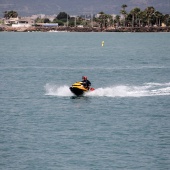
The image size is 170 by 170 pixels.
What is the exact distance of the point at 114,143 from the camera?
36.0 metres

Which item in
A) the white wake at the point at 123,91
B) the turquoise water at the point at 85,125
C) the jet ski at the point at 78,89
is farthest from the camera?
the white wake at the point at 123,91

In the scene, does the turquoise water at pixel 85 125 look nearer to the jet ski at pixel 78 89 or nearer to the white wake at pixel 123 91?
the white wake at pixel 123 91

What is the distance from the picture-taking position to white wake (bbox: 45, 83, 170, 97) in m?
53.3

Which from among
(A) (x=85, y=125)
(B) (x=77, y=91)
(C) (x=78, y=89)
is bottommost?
(A) (x=85, y=125)

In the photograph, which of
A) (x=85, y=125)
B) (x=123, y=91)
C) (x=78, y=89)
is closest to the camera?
(x=85, y=125)

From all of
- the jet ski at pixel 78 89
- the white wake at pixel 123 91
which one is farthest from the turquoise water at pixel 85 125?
the jet ski at pixel 78 89

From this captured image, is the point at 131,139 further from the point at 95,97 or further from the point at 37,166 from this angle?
the point at 95,97

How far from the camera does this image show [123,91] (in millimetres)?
54812

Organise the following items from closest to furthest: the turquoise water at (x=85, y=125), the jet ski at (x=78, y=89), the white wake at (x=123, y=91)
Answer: the turquoise water at (x=85, y=125)
the jet ski at (x=78, y=89)
the white wake at (x=123, y=91)

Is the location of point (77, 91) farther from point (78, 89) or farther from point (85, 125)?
point (85, 125)

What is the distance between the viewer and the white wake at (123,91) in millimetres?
53312

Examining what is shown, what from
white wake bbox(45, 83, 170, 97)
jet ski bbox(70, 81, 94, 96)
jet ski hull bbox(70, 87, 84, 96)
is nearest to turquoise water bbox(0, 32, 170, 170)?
white wake bbox(45, 83, 170, 97)

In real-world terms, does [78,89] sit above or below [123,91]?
above

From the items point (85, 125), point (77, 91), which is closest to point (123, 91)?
point (77, 91)
